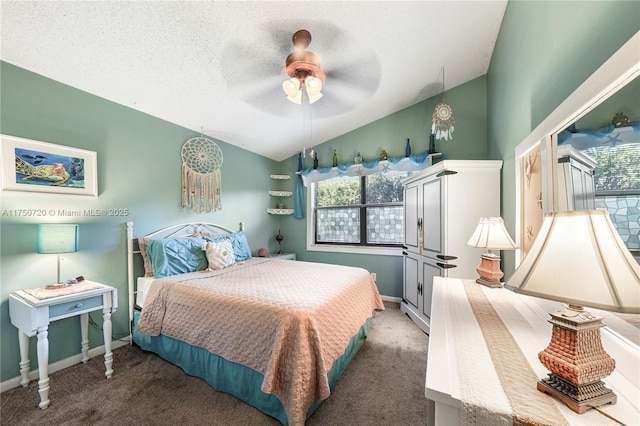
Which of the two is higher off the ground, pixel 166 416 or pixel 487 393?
pixel 487 393

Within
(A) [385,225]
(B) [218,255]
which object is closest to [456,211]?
(A) [385,225]

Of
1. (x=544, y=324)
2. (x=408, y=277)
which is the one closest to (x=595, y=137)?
(x=544, y=324)

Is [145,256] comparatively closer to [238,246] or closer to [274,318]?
A: [238,246]

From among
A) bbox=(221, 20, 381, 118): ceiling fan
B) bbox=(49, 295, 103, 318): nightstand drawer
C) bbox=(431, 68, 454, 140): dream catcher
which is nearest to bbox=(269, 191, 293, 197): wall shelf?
bbox=(221, 20, 381, 118): ceiling fan

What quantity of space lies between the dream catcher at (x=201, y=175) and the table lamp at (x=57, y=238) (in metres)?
1.21

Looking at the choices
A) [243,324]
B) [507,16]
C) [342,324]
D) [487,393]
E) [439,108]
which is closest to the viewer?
[487,393]

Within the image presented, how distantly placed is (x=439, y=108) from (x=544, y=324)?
8.66 ft

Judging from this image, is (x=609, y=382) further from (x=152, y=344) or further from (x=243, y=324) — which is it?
(x=152, y=344)

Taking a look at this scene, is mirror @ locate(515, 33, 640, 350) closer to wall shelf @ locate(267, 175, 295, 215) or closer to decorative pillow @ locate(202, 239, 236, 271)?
decorative pillow @ locate(202, 239, 236, 271)

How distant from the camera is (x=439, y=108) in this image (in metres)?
2.96

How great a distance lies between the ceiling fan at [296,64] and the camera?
6.55 ft

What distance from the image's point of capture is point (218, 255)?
2.79 meters

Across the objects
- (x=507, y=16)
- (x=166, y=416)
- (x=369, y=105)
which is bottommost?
(x=166, y=416)

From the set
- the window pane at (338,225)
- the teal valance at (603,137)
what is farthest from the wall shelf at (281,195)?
the teal valance at (603,137)
